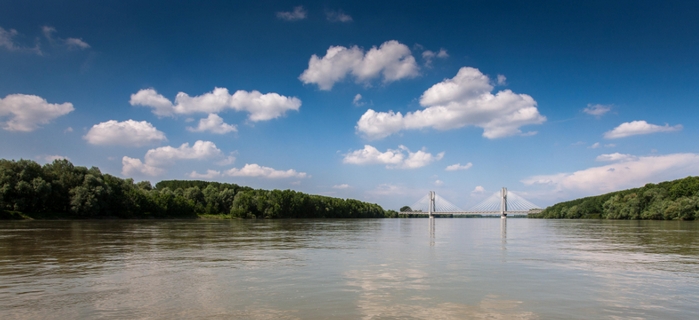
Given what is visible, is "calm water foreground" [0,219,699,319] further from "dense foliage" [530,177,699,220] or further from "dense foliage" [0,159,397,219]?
"dense foliage" [530,177,699,220]

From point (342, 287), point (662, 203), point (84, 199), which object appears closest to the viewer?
point (342, 287)

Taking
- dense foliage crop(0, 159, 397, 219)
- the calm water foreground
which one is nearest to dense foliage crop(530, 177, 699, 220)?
the calm water foreground

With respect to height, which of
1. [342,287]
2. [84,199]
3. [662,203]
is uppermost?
[662,203]

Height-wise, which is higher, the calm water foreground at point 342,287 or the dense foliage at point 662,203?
the dense foliage at point 662,203

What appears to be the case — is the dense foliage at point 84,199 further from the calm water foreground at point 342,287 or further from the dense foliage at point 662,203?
the dense foliage at point 662,203

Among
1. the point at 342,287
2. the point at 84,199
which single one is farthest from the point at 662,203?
the point at 84,199

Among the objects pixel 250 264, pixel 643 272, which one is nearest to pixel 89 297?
pixel 250 264

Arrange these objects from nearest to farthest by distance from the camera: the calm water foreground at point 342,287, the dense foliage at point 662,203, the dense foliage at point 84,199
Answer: the calm water foreground at point 342,287
the dense foliage at point 84,199
the dense foliage at point 662,203

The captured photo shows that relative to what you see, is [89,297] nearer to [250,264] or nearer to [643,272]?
[250,264]

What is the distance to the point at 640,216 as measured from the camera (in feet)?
427

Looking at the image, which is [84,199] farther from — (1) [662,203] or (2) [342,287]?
(1) [662,203]

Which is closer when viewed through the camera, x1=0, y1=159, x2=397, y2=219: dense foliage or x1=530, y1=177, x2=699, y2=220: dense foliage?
x1=0, y1=159, x2=397, y2=219: dense foliage

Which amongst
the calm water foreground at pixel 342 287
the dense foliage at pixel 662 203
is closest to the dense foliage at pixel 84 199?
the calm water foreground at pixel 342 287

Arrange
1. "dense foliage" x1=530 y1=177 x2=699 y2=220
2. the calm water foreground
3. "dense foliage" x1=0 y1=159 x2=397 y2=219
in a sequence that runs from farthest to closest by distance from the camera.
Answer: "dense foliage" x1=530 y1=177 x2=699 y2=220 → "dense foliage" x1=0 y1=159 x2=397 y2=219 → the calm water foreground
